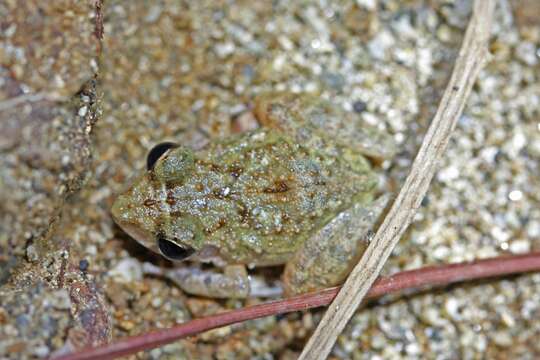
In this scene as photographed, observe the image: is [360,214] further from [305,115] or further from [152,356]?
[152,356]

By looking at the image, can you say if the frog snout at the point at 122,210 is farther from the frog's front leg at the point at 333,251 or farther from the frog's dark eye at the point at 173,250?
the frog's front leg at the point at 333,251

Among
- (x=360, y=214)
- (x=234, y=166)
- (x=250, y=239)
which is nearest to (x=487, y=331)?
(x=360, y=214)

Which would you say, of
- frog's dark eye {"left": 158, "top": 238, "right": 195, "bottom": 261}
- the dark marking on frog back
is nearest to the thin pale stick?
the dark marking on frog back

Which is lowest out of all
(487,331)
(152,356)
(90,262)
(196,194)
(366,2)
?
(487,331)

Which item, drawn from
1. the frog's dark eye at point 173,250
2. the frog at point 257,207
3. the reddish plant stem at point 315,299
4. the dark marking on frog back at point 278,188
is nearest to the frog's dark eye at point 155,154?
the frog at point 257,207

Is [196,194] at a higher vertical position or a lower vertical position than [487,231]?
higher

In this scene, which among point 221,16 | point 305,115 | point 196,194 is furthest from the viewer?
point 221,16

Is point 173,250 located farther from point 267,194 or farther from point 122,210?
point 267,194

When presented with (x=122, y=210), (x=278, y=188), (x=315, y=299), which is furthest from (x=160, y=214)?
(x=315, y=299)
